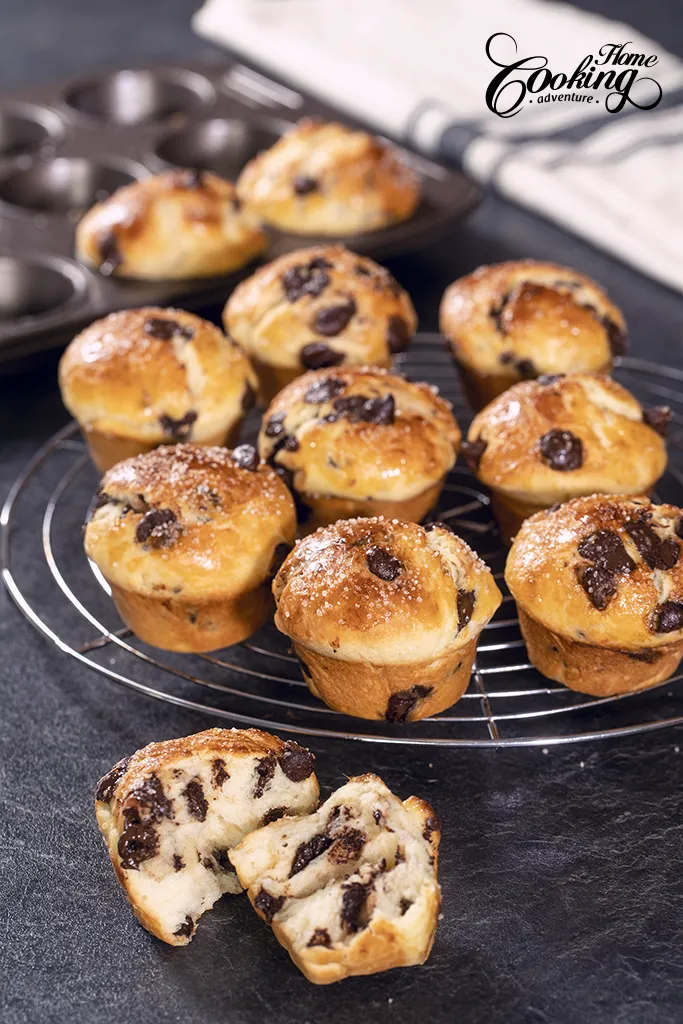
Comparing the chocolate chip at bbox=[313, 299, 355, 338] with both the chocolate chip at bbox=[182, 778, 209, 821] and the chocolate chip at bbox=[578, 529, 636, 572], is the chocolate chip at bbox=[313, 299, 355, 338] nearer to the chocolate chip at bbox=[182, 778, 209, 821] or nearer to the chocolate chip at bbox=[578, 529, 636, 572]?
the chocolate chip at bbox=[578, 529, 636, 572]

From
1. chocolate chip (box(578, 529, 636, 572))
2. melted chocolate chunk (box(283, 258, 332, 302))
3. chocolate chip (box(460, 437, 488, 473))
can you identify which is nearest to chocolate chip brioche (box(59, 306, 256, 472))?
melted chocolate chunk (box(283, 258, 332, 302))

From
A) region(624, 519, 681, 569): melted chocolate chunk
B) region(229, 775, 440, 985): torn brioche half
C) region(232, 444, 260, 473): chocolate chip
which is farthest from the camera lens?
region(232, 444, 260, 473): chocolate chip

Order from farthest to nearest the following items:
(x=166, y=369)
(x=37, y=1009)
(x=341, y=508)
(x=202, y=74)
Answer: (x=202, y=74), (x=166, y=369), (x=341, y=508), (x=37, y=1009)

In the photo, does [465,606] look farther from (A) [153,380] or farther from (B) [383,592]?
(A) [153,380]

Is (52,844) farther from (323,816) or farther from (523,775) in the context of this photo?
(523,775)

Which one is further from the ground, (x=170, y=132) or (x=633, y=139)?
(x=633, y=139)

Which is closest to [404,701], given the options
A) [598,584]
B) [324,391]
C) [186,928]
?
[598,584]

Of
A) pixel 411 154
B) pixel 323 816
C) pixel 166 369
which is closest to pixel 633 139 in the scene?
pixel 411 154
